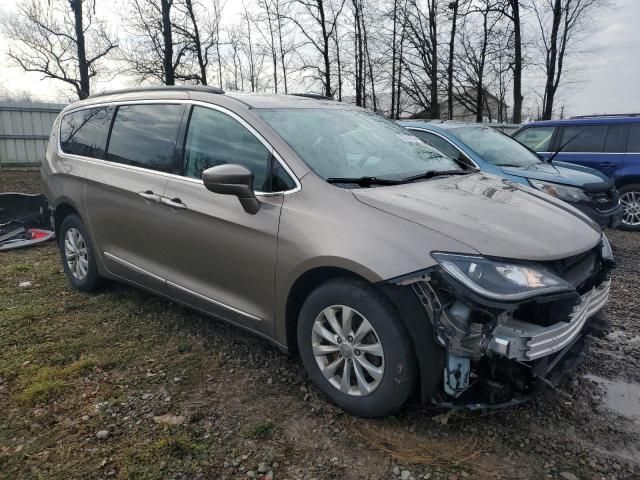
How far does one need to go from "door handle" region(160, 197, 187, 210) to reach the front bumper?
2105mm

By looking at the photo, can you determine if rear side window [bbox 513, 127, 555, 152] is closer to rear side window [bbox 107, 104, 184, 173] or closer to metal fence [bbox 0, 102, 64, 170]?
rear side window [bbox 107, 104, 184, 173]

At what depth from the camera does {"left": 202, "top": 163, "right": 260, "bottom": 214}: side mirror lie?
111 inches

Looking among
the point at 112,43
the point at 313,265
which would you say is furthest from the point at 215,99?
the point at 112,43

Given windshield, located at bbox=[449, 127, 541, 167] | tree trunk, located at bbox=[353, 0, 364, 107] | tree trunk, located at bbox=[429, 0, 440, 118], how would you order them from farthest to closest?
tree trunk, located at bbox=[353, 0, 364, 107], tree trunk, located at bbox=[429, 0, 440, 118], windshield, located at bbox=[449, 127, 541, 167]

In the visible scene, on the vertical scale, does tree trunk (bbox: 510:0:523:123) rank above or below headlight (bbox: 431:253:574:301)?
above

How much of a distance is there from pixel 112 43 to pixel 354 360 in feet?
68.0

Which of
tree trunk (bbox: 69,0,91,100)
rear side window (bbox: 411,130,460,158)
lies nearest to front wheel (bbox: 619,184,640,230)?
rear side window (bbox: 411,130,460,158)

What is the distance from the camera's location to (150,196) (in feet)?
12.0

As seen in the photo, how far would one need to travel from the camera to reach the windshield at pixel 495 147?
261 inches

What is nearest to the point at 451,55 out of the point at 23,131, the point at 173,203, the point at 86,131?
the point at 23,131

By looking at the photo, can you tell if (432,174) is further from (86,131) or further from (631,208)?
(631,208)

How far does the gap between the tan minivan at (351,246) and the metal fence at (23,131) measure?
1154cm

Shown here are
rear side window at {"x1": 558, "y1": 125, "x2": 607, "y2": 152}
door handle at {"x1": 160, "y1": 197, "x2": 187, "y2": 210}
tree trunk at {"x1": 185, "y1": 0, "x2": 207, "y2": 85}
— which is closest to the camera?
door handle at {"x1": 160, "y1": 197, "x2": 187, "y2": 210}

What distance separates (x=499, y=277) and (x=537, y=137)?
776 cm
